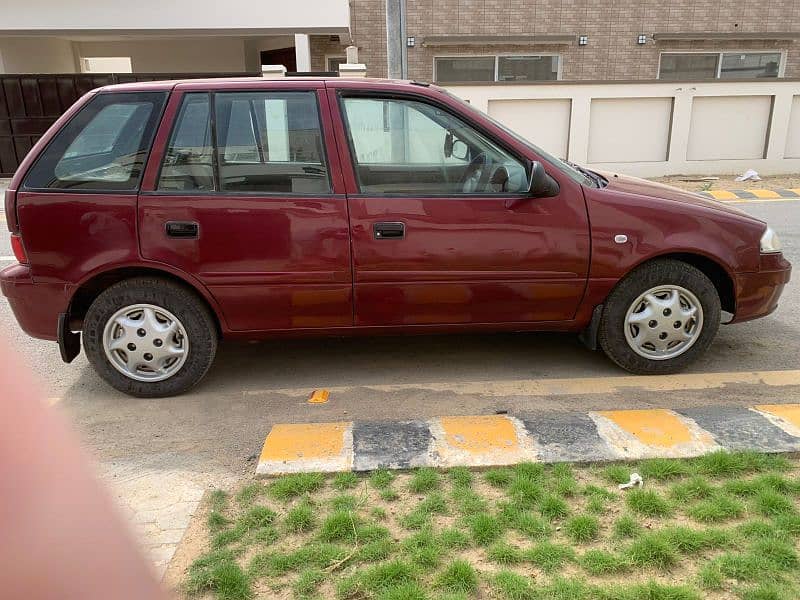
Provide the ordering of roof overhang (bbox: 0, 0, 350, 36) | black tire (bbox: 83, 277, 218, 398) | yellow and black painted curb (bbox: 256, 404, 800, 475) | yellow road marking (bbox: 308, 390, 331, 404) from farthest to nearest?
1. roof overhang (bbox: 0, 0, 350, 36)
2. yellow road marking (bbox: 308, 390, 331, 404)
3. black tire (bbox: 83, 277, 218, 398)
4. yellow and black painted curb (bbox: 256, 404, 800, 475)

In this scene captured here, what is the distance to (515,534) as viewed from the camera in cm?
265

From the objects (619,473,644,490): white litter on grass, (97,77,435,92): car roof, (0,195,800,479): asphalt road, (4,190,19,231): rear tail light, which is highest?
(97,77,435,92): car roof

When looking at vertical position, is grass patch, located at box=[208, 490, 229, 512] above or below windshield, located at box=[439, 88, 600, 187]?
below

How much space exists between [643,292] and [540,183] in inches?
37.5

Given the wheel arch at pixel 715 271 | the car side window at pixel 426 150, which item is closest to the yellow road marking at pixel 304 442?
the car side window at pixel 426 150

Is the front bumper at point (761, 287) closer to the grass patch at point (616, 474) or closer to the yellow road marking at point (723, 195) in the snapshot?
the grass patch at point (616, 474)

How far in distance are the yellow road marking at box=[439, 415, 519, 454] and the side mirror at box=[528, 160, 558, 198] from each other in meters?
1.30

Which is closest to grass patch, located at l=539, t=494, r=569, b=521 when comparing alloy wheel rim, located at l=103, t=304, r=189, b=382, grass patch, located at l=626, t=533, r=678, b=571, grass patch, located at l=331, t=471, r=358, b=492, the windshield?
grass patch, located at l=626, t=533, r=678, b=571

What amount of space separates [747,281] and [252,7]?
39.5 ft

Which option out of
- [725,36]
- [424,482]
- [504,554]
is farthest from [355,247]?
[725,36]

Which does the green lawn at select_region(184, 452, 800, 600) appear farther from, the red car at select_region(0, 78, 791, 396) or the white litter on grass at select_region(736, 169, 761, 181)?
the white litter on grass at select_region(736, 169, 761, 181)

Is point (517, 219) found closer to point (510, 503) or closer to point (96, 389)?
point (510, 503)

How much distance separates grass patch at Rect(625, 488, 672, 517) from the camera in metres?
2.76

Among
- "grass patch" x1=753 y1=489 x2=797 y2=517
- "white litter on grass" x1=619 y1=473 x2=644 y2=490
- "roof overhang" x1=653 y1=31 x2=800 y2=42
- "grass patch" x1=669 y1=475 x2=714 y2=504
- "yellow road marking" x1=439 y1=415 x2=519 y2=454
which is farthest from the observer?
"roof overhang" x1=653 y1=31 x2=800 y2=42
